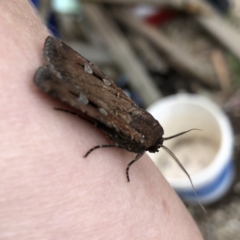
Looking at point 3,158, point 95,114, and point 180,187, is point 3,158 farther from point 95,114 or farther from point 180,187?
point 180,187

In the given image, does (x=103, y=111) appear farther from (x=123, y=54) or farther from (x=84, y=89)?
(x=123, y=54)

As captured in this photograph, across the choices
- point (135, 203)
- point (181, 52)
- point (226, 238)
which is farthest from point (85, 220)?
point (181, 52)

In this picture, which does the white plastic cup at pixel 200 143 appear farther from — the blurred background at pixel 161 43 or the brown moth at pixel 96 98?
the brown moth at pixel 96 98

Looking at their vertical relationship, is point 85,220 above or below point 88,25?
above

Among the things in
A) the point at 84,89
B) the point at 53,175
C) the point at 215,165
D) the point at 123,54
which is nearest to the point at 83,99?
the point at 84,89

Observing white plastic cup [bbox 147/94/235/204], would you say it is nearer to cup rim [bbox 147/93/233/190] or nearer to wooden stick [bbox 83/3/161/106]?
cup rim [bbox 147/93/233/190]

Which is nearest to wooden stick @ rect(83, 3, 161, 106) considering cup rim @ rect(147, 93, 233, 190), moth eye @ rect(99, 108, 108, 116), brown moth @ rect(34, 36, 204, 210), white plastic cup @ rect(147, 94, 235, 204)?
white plastic cup @ rect(147, 94, 235, 204)
